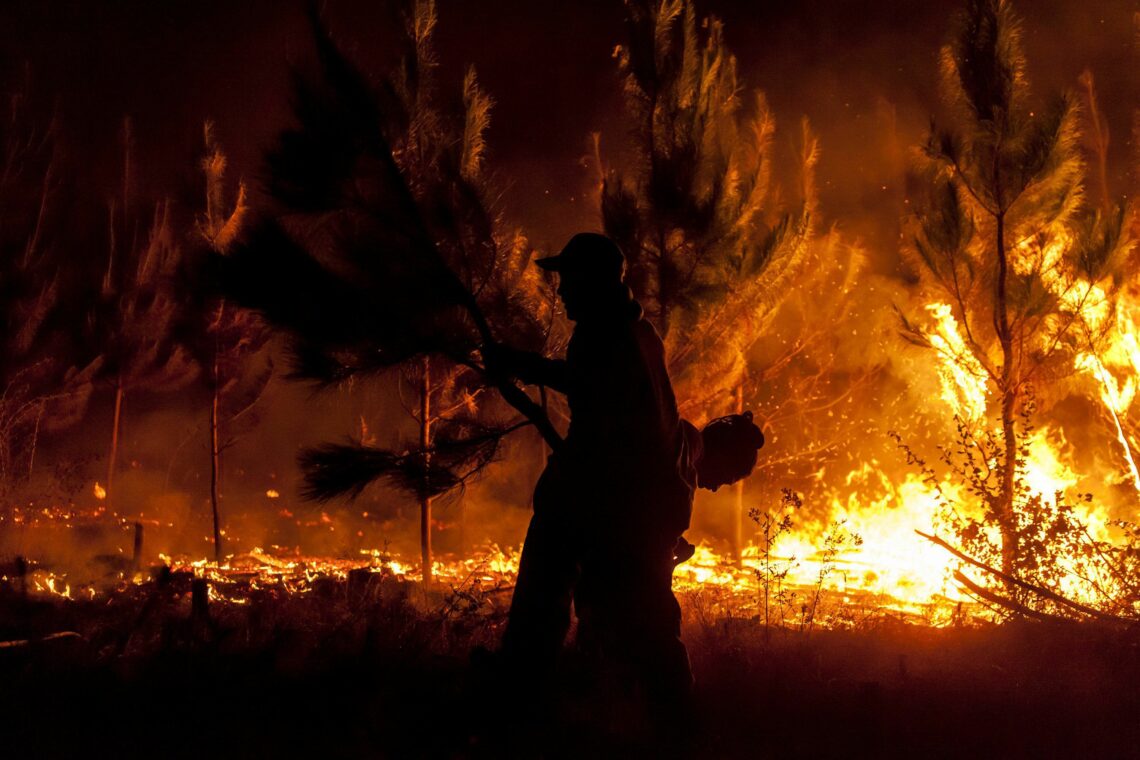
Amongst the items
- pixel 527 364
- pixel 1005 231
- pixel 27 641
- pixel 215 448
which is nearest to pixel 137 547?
pixel 215 448

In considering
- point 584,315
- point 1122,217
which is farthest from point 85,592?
point 1122,217

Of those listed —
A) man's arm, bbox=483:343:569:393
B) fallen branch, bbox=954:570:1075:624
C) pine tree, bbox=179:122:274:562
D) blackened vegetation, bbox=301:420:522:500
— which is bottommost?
fallen branch, bbox=954:570:1075:624

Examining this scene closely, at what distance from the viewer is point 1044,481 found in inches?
536

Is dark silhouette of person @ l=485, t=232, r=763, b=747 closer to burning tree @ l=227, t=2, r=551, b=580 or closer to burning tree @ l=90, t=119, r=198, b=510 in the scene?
burning tree @ l=227, t=2, r=551, b=580

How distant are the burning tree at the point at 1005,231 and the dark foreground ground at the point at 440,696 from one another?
5210mm

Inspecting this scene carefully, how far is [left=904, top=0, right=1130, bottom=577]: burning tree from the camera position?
1062 cm

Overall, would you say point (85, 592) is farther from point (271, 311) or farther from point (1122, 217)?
point (1122, 217)

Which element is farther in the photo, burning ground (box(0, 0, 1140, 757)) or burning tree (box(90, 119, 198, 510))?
burning tree (box(90, 119, 198, 510))

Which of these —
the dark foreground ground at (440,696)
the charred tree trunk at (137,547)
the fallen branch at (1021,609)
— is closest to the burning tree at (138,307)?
the charred tree trunk at (137,547)

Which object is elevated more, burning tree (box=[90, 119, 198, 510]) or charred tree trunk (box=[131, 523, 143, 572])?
burning tree (box=[90, 119, 198, 510])

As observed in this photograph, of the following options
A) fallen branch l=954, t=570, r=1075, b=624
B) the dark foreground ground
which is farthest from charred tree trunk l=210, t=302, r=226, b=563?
fallen branch l=954, t=570, r=1075, b=624

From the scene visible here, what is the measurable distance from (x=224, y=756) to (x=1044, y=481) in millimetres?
12602

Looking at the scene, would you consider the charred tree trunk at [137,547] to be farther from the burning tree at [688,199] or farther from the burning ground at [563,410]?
the burning tree at [688,199]

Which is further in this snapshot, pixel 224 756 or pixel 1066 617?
pixel 1066 617
